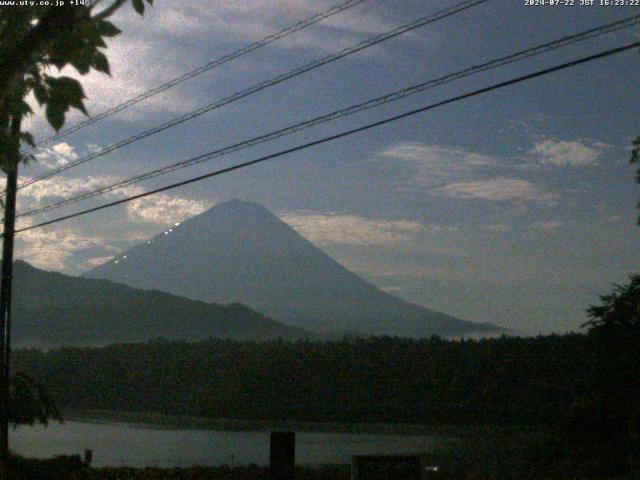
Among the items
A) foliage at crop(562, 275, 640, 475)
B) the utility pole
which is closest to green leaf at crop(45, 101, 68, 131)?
the utility pole

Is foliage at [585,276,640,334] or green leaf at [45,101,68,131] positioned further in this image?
foliage at [585,276,640,334]

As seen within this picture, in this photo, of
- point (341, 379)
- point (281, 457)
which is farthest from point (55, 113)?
point (341, 379)

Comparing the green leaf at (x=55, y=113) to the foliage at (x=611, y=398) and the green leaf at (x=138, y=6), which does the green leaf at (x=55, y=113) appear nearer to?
the green leaf at (x=138, y=6)

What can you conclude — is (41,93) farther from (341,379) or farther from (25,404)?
(341,379)


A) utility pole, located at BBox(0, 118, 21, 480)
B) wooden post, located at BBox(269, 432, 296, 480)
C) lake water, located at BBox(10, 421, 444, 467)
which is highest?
utility pole, located at BBox(0, 118, 21, 480)

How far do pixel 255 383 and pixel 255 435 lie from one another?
9.96 metres

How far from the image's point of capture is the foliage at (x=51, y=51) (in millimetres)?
5508

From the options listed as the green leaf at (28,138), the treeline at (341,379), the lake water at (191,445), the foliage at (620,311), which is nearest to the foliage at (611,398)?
the foliage at (620,311)

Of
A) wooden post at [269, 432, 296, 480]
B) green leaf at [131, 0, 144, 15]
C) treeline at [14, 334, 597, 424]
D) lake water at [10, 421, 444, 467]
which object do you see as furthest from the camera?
treeline at [14, 334, 597, 424]

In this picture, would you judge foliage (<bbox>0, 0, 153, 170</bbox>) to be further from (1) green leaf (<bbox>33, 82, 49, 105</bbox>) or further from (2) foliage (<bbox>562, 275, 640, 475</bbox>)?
(2) foliage (<bbox>562, 275, 640, 475</bbox>)

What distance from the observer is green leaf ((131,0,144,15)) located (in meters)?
6.32

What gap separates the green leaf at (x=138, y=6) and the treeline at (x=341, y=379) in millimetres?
27604

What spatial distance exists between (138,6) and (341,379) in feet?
127

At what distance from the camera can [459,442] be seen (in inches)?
1233
